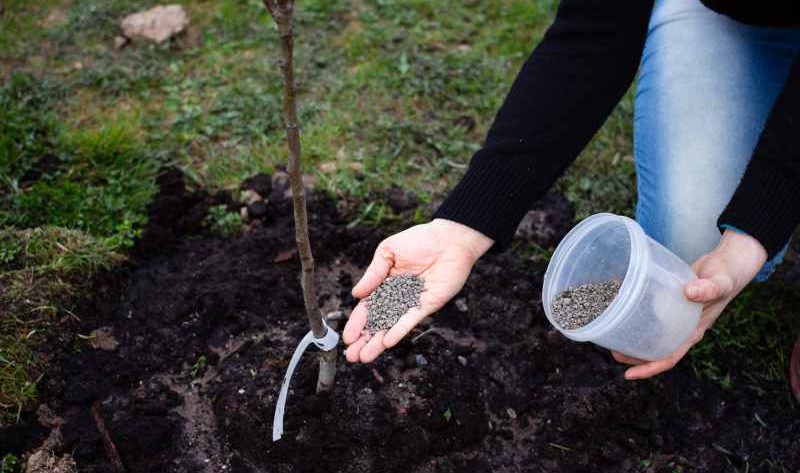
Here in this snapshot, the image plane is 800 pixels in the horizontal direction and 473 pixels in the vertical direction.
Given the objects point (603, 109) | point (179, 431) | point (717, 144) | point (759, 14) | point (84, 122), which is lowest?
point (179, 431)

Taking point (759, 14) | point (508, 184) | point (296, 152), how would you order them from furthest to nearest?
point (759, 14)
point (508, 184)
point (296, 152)

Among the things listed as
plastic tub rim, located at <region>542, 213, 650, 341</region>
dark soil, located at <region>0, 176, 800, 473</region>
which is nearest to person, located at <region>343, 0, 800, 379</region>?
plastic tub rim, located at <region>542, 213, 650, 341</region>

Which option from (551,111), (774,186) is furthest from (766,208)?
(551,111)

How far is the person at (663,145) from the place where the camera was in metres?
1.97

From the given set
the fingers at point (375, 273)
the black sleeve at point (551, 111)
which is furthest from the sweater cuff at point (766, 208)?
the fingers at point (375, 273)

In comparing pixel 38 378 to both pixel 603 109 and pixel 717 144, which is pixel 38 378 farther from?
pixel 717 144

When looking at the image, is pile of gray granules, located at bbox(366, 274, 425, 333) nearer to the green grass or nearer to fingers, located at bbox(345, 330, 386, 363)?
fingers, located at bbox(345, 330, 386, 363)

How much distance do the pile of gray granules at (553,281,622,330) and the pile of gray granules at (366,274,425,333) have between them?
1.30 feet

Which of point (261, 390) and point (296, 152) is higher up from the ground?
point (296, 152)

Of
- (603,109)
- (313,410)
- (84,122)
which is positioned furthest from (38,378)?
(603,109)

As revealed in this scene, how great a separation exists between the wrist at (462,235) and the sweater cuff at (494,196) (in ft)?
0.05

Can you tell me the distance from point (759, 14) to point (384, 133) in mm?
1611

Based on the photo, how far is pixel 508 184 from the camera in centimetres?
212

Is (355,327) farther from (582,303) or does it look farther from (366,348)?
(582,303)
